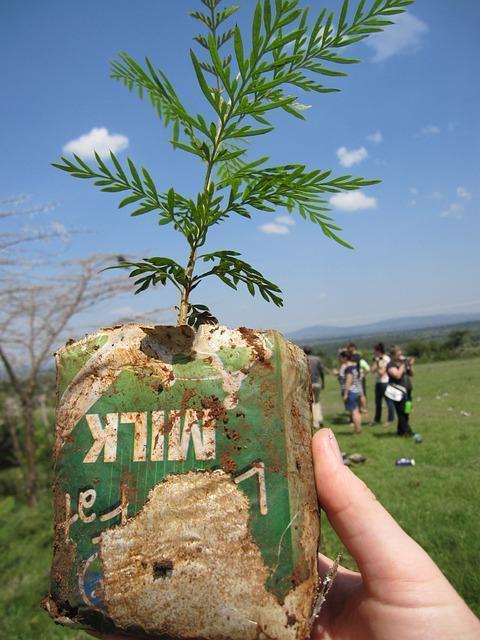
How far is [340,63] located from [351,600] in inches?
79.9

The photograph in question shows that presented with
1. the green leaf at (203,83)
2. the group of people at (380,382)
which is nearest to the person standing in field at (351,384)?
the group of people at (380,382)

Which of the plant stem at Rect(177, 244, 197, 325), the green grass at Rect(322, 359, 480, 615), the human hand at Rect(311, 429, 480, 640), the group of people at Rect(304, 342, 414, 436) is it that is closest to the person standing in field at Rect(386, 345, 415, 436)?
the group of people at Rect(304, 342, 414, 436)

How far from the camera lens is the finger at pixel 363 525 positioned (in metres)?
1.48

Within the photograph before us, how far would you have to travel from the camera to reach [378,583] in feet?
4.94

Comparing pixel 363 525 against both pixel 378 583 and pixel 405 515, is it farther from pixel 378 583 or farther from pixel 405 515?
pixel 405 515

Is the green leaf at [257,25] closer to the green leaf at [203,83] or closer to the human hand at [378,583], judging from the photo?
the green leaf at [203,83]

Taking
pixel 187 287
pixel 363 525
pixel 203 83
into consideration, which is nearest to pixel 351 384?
pixel 363 525

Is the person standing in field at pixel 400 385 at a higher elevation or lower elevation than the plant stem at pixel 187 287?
lower

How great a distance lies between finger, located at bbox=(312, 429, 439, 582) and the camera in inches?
58.1

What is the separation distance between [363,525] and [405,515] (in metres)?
4.16

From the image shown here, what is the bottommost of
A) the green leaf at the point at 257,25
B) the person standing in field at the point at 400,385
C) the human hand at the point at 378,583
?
the person standing in field at the point at 400,385

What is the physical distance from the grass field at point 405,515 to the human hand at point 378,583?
7.09 ft

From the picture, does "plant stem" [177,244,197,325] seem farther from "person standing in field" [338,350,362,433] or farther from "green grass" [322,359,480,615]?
"person standing in field" [338,350,362,433]

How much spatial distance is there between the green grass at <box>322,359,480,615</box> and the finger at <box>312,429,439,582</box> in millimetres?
2314
